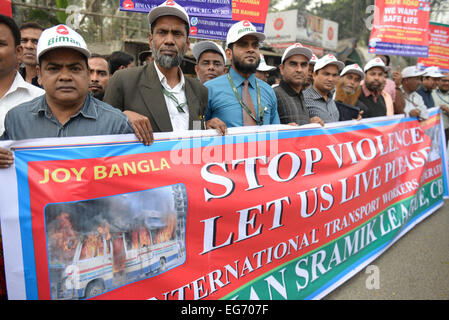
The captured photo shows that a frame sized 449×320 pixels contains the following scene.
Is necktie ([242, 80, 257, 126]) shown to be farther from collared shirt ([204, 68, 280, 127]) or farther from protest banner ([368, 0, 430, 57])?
protest banner ([368, 0, 430, 57])

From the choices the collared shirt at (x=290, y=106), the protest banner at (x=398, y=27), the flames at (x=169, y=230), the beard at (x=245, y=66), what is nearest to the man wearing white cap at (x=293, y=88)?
the collared shirt at (x=290, y=106)

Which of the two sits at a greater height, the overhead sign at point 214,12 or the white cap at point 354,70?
the overhead sign at point 214,12

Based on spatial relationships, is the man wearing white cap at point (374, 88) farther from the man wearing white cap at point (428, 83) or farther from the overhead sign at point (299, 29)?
the overhead sign at point (299, 29)

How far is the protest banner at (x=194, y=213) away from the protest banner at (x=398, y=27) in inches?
152

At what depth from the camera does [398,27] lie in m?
6.97

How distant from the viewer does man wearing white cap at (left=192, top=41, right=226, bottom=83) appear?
4.24 meters

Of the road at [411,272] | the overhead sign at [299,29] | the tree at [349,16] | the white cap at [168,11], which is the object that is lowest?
the road at [411,272]

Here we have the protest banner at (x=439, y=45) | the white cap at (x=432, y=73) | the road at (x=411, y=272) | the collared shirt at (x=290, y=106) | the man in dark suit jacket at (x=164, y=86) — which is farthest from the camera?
the protest banner at (x=439, y=45)

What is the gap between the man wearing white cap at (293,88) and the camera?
357 cm

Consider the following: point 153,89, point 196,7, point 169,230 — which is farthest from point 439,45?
point 169,230

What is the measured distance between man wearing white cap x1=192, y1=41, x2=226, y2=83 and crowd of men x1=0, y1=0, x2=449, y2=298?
1 cm

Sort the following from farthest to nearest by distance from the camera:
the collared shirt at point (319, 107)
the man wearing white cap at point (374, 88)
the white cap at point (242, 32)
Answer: the man wearing white cap at point (374, 88) → the collared shirt at point (319, 107) → the white cap at point (242, 32)
